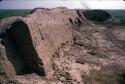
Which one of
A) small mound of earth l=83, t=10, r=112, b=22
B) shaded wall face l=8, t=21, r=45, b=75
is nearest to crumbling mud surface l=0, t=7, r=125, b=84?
shaded wall face l=8, t=21, r=45, b=75

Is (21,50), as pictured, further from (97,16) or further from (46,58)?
(97,16)

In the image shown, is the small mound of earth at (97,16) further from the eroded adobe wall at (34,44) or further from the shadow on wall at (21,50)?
the shadow on wall at (21,50)

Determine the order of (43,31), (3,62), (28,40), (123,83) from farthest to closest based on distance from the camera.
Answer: (43,31), (123,83), (28,40), (3,62)

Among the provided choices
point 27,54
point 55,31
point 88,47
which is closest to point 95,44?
point 88,47

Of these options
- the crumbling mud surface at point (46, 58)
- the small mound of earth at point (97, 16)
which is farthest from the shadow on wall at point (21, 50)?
the small mound of earth at point (97, 16)

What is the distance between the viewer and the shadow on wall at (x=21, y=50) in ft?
39.5

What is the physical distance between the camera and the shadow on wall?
12.0 metres

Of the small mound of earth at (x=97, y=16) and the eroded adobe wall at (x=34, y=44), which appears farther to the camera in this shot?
the small mound of earth at (x=97, y=16)

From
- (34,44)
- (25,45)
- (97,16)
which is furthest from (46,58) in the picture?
(97,16)

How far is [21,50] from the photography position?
12.6m

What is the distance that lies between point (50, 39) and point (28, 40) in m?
2.68

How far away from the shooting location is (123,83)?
13047mm

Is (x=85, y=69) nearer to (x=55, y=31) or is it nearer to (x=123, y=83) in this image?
(x=123, y=83)

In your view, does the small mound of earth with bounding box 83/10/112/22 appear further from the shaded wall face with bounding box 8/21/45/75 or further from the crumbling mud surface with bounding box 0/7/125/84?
the shaded wall face with bounding box 8/21/45/75
